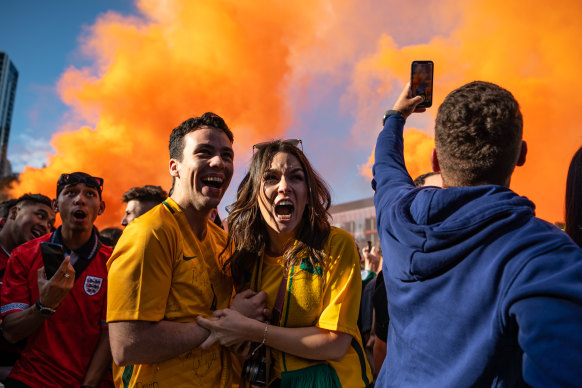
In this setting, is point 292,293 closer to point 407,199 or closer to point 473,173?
point 407,199

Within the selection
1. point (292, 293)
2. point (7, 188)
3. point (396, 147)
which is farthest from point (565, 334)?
point (7, 188)

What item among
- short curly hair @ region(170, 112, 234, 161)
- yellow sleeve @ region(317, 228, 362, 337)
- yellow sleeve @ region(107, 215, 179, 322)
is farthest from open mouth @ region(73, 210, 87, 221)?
yellow sleeve @ region(317, 228, 362, 337)

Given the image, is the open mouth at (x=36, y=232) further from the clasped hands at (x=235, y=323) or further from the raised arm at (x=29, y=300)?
the clasped hands at (x=235, y=323)

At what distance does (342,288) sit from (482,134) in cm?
133

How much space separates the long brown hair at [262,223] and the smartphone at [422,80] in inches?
43.5

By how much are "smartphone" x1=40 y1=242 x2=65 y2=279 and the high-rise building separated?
410 feet

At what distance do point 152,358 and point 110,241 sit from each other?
4.90m

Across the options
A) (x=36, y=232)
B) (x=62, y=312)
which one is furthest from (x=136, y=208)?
(x=62, y=312)

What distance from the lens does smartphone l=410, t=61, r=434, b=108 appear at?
238 centimetres

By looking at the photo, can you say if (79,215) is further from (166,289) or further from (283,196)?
(283,196)

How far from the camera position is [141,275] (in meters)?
2.40

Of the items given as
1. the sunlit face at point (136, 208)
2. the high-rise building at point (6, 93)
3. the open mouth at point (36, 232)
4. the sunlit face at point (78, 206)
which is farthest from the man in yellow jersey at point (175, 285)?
the high-rise building at point (6, 93)

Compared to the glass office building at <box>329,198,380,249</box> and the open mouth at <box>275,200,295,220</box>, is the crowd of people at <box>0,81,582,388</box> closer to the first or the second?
the open mouth at <box>275,200,295,220</box>

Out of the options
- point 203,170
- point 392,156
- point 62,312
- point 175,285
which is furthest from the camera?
point 62,312
